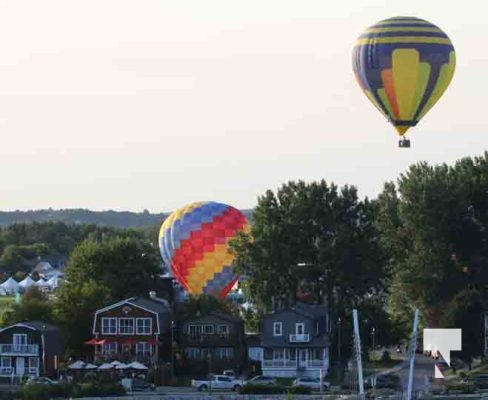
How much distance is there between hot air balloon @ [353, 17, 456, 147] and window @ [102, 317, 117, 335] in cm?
1786

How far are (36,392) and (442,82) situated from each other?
2762cm

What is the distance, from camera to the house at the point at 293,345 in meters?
88.9

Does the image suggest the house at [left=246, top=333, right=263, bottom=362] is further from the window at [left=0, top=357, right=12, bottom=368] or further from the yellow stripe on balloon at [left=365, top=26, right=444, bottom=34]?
the yellow stripe on balloon at [left=365, top=26, right=444, bottom=34]

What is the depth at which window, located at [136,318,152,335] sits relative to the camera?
89812mm

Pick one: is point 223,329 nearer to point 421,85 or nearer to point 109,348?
point 109,348

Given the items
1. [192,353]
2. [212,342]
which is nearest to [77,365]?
[192,353]

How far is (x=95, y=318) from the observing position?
89.6 meters

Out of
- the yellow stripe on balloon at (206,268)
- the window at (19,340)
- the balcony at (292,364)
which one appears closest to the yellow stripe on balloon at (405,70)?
the balcony at (292,364)

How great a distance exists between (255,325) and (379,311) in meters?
7.50

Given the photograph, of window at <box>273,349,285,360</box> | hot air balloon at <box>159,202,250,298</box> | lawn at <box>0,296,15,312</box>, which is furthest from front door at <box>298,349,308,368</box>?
lawn at <box>0,296,15,312</box>

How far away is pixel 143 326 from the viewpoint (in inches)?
3538

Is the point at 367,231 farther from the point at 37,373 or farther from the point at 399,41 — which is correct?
the point at 37,373

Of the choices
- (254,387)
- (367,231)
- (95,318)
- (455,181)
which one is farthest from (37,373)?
(455,181)

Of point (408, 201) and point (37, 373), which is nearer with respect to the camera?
point (37, 373)
